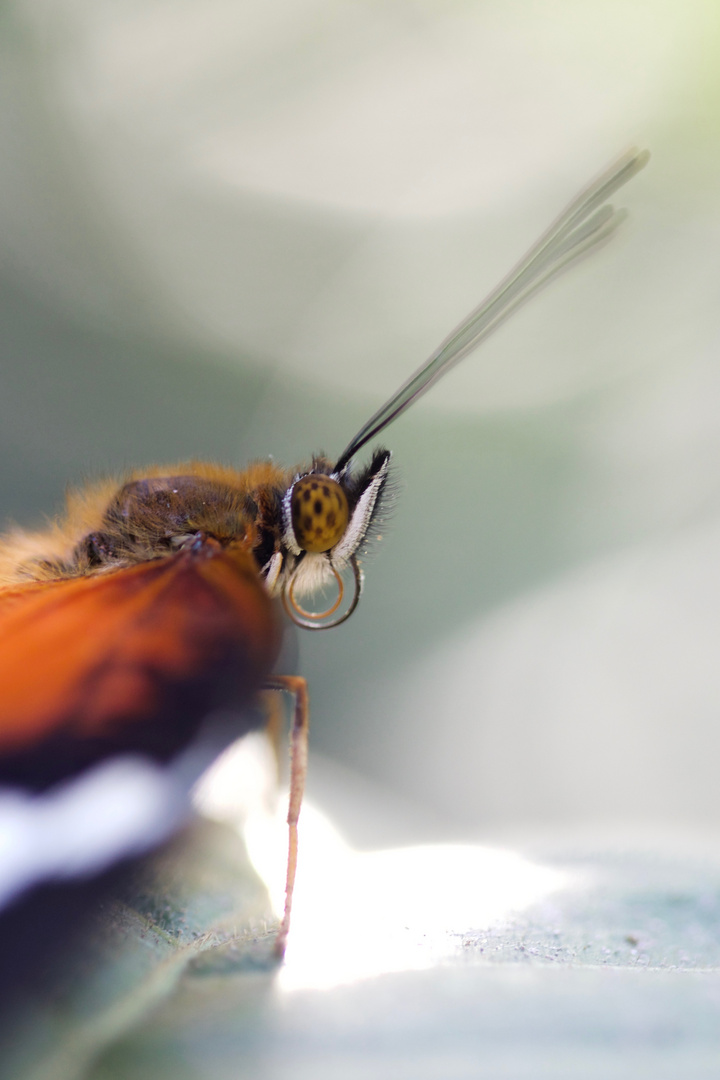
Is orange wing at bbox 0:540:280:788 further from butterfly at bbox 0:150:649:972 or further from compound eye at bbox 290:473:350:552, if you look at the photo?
compound eye at bbox 290:473:350:552

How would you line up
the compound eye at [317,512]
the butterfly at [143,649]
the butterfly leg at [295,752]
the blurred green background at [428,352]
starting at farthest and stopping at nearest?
the blurred green background at [428,352] → the compound eye at [317,512] → the butterfly leg at [295,752] → the butterfly at [143,649]

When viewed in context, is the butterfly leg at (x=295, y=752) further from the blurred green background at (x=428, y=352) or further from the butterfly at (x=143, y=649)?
the blurred green background at (x=428, y=352)

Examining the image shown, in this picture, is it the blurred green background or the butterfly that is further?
the blurred green background

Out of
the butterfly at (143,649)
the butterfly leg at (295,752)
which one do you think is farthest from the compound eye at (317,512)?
the butterfly leg at (295,752)

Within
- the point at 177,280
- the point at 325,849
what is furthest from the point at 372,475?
the point at 177,280

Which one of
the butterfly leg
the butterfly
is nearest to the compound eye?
the butterfly

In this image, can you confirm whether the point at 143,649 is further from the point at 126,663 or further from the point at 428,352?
the point at 428,352

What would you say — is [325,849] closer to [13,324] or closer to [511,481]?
[511,481]
